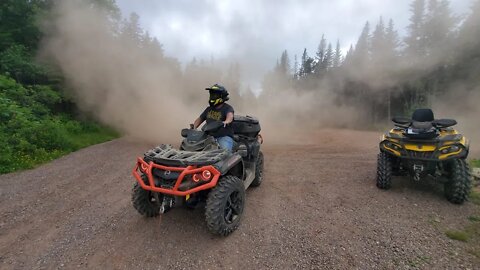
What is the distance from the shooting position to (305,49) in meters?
55.7

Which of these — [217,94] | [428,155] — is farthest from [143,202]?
[428,155]

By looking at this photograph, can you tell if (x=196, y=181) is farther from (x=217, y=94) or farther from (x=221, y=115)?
(x=217, y=94)

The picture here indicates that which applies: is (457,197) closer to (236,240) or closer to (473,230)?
(473,230)

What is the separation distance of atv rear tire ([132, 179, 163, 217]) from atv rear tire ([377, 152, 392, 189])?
4.45 m

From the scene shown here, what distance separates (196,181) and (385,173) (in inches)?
161

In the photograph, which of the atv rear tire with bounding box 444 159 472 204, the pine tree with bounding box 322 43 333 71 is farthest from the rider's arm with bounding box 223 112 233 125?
the pine tree with bounding box 322 43 333 71

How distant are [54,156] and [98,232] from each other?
6079mm

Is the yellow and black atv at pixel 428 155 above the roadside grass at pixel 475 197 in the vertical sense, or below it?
above

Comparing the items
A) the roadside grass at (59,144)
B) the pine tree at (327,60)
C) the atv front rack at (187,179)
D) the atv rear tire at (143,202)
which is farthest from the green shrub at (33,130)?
the pine tree at (327,60)

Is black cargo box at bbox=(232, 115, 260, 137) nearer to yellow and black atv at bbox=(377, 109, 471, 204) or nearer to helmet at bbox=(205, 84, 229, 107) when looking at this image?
helmet at bbox=(205, 84, 229, 107)

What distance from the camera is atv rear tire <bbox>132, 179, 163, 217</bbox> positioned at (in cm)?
399

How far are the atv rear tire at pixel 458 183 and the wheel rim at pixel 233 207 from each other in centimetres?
388

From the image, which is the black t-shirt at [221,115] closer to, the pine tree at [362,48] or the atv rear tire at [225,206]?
the atv rear tire at [225,206]

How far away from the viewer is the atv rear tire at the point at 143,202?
3.99 metres
